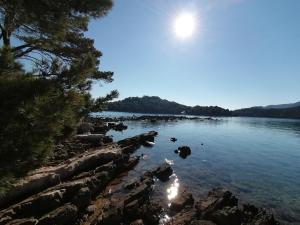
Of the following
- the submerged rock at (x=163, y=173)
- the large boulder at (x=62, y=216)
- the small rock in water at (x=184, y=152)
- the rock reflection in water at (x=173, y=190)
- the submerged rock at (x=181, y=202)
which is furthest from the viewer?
the small rock in water at (x=184, y=152)

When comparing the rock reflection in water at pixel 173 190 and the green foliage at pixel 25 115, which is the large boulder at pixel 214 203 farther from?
the green foliage at pixel 25 115

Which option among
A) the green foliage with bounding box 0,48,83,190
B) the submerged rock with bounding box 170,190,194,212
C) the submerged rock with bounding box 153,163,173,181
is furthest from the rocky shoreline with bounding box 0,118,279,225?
the green foliage with bounding box 0,48,83,190

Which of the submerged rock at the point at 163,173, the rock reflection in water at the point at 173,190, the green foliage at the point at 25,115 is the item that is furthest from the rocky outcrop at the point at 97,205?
the submerged rock at the point at 163,173

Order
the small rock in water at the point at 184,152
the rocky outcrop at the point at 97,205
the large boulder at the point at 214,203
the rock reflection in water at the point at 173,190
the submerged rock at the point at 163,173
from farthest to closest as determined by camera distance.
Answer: the small rock in water at the point at 184,152 < the submerged rock at the point at 163,173 < the rock reflection in water at the point at 173,190 < the large boulder at the point at 214,203 < the rocky outcrop at the point at 97,205

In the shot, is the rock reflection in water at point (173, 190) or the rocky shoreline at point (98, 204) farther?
the rock reflection in water at point (173, 190)

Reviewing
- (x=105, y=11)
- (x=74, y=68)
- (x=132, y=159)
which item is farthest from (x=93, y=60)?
(x=132, y=159)

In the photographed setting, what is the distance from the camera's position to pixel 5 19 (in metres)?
15.2

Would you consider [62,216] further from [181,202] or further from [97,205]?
[181,202]

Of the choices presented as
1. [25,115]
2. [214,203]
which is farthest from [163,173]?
[25,115]

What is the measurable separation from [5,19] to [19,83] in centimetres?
995

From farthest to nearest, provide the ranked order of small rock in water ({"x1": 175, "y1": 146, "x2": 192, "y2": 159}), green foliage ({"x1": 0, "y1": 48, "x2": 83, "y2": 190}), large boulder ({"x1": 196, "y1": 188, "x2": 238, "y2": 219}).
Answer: small rock in water ({"x1": 175, "y1": 146, "x2": 192, "y2": 159}) < large boulder ({"x1": 196, "y1": 188, "x2": 238, "y2": 219}) < green foliage ({"x1": 0, "y1": 48, "x2": 83, "y2": 190})

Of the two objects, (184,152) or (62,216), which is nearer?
(62,216)

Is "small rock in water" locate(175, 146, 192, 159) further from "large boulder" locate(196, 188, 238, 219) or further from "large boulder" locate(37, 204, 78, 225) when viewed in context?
"large boulder" locate(37, 204, 78, 225)

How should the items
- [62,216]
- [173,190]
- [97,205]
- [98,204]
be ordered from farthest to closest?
[173,190], [98,204], [97,205], [62,216]
